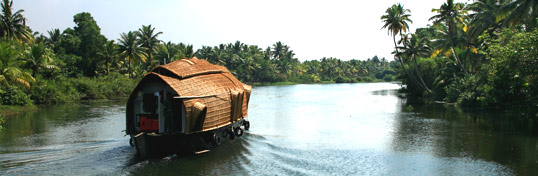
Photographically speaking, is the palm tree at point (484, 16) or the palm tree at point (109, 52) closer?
the palm tree at point (484, 16)

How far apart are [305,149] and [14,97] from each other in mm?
20490

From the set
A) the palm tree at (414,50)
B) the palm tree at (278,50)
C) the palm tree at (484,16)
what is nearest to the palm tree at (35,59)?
the palm tree at (414,50)

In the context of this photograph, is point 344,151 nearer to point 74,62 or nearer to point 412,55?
point 412,55

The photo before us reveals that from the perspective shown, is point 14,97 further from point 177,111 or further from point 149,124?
point 177,111

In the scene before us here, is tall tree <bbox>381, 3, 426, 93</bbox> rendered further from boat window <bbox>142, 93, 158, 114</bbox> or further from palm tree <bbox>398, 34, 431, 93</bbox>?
boat window <bbox>142, 93, 158, 114</bbox>

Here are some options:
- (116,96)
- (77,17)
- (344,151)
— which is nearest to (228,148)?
(344,151)

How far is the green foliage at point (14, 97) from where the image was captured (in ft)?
80.1

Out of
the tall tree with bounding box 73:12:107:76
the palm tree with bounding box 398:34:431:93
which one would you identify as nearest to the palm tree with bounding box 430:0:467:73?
the palm tree with bounding box 398:34:431:93

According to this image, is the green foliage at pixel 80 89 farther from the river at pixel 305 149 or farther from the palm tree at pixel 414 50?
the palm tree at pixel 414 50

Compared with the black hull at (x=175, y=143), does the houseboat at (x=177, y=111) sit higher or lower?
higher

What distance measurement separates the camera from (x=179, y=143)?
1216 centimetres

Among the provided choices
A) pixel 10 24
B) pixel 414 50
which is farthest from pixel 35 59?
pixel 414 50

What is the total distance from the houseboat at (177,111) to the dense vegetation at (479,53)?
12.1 m

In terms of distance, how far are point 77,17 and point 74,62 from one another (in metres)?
10.8
